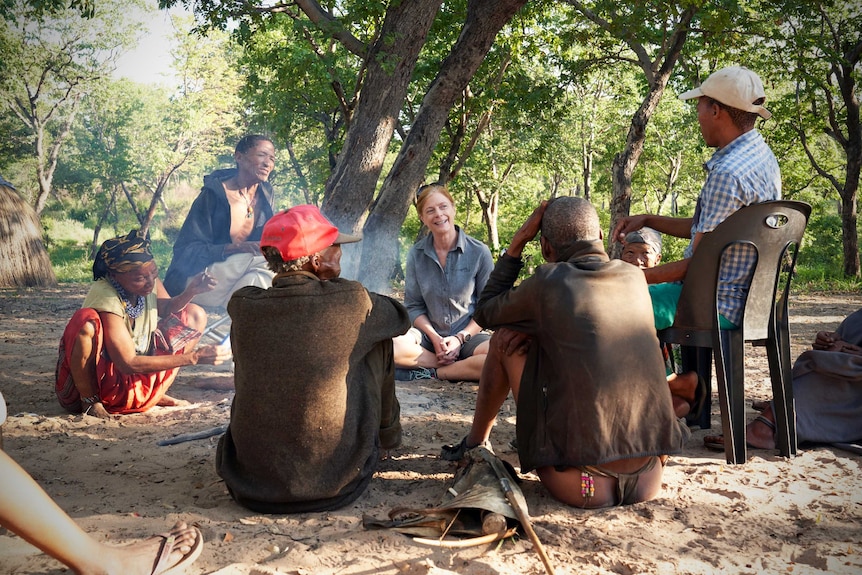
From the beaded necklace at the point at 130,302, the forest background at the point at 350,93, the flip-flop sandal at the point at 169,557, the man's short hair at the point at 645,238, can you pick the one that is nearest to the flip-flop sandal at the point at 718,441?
the man's short hair at the point at 645,238

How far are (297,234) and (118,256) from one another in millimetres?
1992

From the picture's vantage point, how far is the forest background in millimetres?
6848

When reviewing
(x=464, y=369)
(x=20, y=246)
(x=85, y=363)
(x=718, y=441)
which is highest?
(x=20, y=246)

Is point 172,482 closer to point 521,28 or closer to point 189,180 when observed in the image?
point 189,180

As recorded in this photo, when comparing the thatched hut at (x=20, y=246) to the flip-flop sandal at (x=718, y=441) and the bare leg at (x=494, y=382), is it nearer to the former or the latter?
the bare leg at (x=494, y=382)

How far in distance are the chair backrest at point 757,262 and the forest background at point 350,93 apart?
386 centimetres

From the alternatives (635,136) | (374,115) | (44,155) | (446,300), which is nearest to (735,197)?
(446,300)

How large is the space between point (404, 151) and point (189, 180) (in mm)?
3540

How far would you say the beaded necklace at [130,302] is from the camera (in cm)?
418

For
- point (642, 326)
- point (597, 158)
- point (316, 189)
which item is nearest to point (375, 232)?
point (642, 326)

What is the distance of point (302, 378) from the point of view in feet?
8.67

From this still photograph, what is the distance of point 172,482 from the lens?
10.6ft

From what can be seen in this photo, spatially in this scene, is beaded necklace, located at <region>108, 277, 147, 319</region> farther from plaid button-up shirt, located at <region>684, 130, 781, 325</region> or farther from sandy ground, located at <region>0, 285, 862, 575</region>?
plaid button-up shirt, located at <region>684, 130, 781, 325</region>

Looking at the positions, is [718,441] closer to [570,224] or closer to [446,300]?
[570,224]
